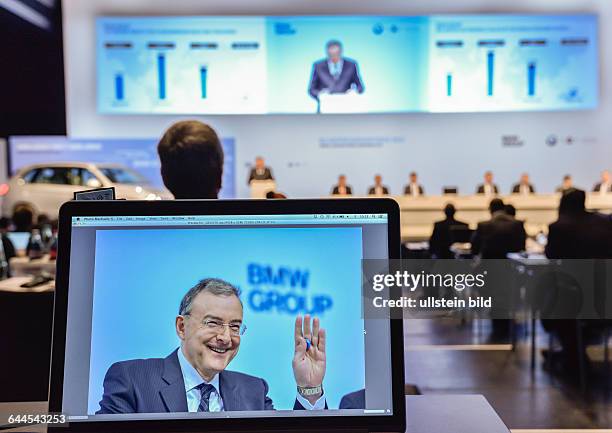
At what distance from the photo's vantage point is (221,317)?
2.95 ft

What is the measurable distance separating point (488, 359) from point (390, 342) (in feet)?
13.3

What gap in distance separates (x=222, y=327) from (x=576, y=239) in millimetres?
3889

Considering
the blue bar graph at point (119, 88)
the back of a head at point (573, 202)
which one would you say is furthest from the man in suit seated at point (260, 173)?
the back of a head at point (573, 202)

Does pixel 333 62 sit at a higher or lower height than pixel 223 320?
higher

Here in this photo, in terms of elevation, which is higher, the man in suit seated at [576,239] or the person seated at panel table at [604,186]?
the person seated at panel table at [604,186]

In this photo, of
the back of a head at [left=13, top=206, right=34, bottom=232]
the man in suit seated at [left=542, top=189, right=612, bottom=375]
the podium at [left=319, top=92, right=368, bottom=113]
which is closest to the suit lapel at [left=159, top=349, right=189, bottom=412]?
the man in suit seated at [left=542, top=189, right=612, bottom=375]

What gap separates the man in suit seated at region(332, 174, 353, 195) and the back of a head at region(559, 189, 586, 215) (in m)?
6.14

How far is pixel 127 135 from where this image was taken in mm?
11516

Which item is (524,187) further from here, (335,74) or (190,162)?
(190,162)

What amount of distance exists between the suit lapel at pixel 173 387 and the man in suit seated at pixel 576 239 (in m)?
3.69

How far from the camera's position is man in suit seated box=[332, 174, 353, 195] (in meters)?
10.6

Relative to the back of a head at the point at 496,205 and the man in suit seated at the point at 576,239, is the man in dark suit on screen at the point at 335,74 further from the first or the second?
the man in suit seated at the point at 576,239

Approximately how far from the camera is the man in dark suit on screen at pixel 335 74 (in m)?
10.9

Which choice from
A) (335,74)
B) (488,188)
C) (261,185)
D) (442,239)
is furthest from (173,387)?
(488,188)
